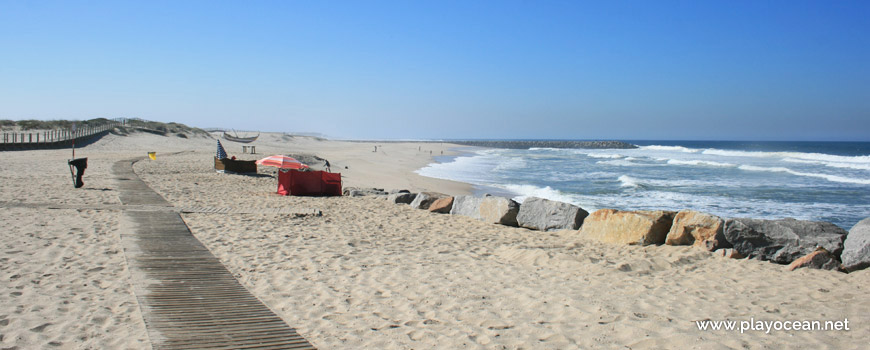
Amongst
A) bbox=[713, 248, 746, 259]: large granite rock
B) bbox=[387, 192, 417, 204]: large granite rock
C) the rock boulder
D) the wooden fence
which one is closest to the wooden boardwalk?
bbox=[387, 192, 417, 204]: large granite rock

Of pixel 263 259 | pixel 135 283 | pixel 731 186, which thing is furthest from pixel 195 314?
pixel 731 186

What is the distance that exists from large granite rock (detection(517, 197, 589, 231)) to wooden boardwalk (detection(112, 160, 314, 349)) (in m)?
5.80

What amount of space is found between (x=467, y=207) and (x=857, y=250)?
6.68 metres

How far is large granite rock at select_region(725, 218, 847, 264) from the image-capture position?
7066mm

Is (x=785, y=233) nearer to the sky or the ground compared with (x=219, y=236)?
nearer to the sky

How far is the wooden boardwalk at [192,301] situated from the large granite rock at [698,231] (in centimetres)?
613

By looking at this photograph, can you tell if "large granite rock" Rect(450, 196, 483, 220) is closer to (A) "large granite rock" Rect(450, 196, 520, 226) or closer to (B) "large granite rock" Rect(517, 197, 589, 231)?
(A) "large granite rock" Rect(450, 196, 520, 226)

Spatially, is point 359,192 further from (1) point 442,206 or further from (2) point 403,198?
(1) point 442,206

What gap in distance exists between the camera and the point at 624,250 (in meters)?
8.05

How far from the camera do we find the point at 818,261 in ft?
21.8

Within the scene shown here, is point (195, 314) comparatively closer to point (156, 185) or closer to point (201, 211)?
point (201, 211)

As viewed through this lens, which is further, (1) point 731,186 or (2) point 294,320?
(1) point 731,186

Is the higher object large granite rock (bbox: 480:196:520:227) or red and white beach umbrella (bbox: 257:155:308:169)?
red and white beach umbrella (bbox: 257:155:308:169)

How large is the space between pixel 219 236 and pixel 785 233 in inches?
322
